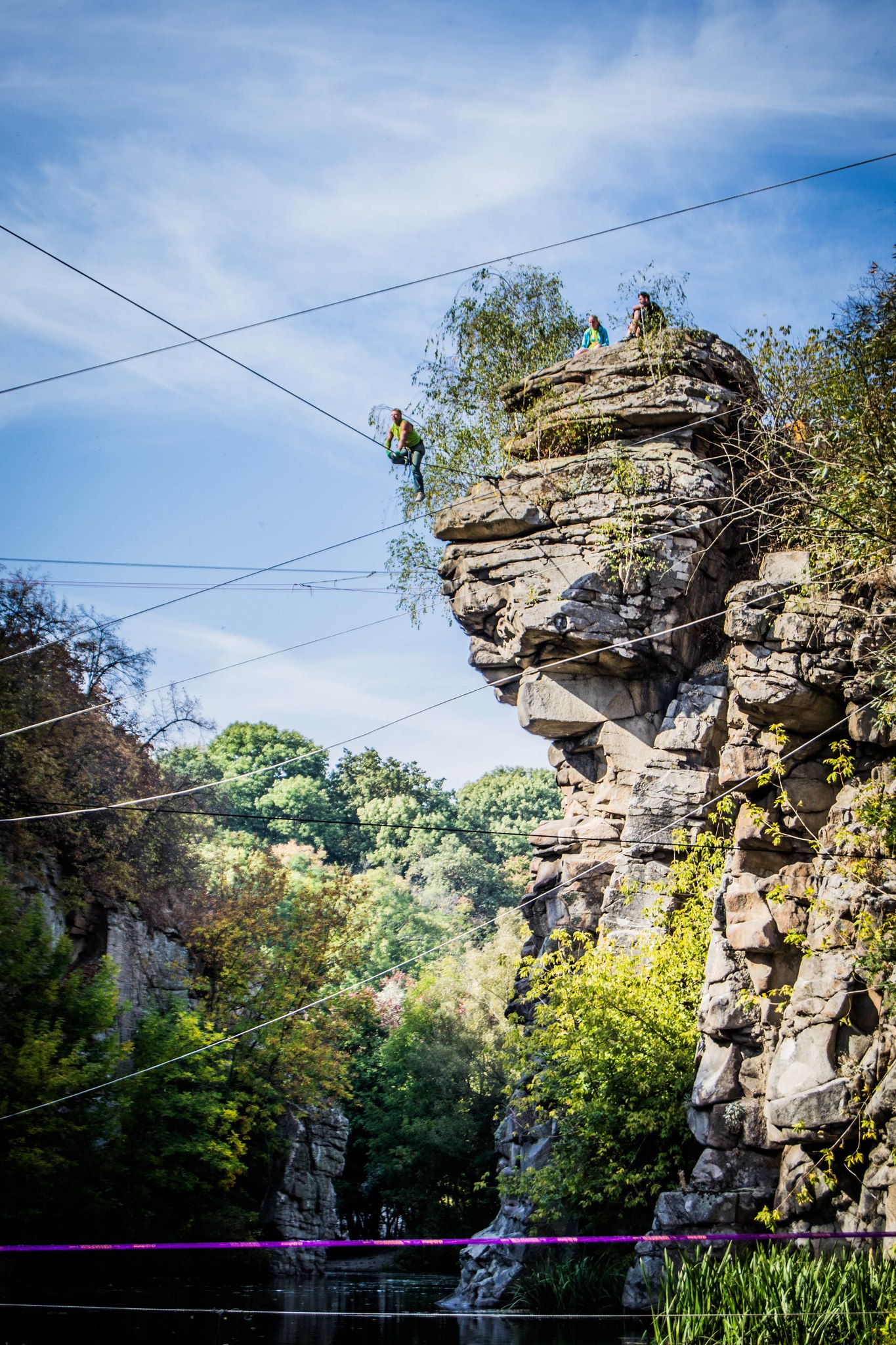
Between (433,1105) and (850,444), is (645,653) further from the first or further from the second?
(433,1105)

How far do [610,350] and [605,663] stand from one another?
5052mm

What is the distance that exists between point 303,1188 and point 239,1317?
28.4 ft

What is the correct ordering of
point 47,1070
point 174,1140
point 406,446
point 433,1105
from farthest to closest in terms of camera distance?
point 433,1105
point 174,1140
point 47,1070
point 406,446

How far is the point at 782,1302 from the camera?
8914 millimetres

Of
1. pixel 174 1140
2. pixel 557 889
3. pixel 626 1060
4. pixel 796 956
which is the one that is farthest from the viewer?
pixel 174 1140

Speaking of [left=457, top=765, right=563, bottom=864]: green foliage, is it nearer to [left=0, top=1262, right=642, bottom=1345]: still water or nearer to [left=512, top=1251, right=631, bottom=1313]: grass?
[left=0, top=1262, right=642, bottom=1345]: still water

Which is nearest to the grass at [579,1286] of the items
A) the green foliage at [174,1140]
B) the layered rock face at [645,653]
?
the layered rock face at [645,653]

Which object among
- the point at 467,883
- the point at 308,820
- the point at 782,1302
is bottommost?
the point at 782,1302

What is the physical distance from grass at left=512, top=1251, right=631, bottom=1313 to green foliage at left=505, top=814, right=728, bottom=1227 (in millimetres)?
597

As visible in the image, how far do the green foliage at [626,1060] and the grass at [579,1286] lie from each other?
597 millimetres

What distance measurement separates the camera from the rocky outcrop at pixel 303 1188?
2423 cm

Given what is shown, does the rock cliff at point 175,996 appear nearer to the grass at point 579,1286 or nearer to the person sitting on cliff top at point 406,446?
the grass at point 579,1286

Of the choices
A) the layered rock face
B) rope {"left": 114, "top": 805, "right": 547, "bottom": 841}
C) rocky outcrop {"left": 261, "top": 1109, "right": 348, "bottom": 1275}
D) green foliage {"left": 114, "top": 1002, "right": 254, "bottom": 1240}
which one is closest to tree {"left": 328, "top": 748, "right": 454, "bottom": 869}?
rope {"left": 114, "top": 805, "right": 547, "bottom": 841}

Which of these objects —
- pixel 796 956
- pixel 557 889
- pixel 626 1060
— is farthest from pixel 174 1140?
pixel 796 956
